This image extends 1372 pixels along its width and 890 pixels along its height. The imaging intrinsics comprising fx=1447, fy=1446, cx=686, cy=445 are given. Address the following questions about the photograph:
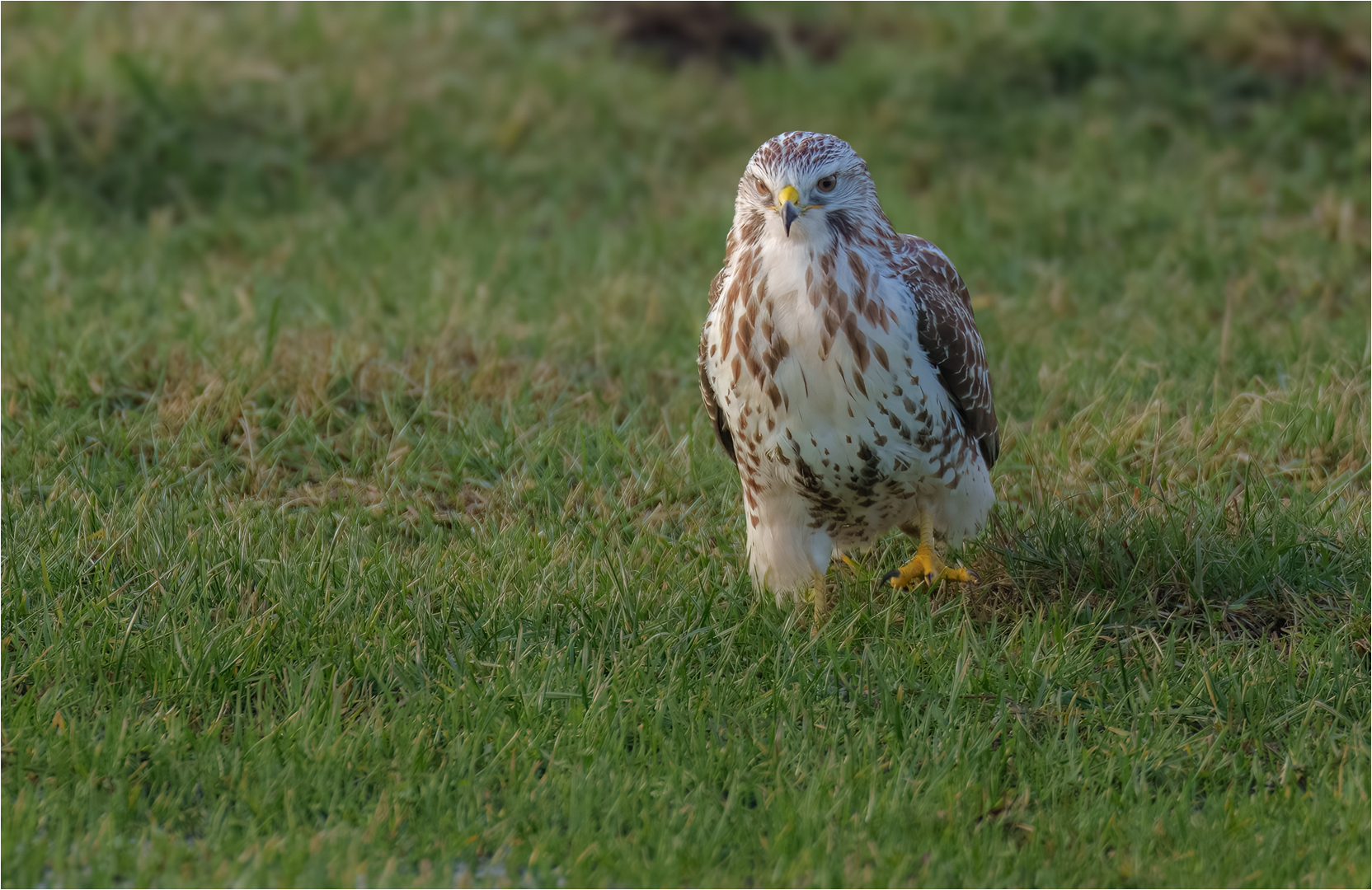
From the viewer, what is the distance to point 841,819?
3.46 m

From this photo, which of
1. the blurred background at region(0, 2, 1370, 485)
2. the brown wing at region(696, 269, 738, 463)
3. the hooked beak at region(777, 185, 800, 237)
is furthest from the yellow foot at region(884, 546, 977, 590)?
the blurred background at region(0, 2, 1370, 485)

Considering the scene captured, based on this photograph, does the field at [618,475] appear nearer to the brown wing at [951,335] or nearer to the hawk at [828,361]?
the hawk at [828,361]

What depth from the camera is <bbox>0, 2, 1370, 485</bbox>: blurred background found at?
6320mm

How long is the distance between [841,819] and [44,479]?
3199 mm

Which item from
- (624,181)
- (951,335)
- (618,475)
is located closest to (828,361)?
(951,335)

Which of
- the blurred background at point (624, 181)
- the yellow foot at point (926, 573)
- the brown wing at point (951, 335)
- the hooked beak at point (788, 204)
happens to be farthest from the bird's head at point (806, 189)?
the blurred background at point (624, 181)

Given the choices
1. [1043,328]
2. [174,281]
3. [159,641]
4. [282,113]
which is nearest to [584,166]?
[282,113]

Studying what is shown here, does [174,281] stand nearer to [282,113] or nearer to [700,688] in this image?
[282,113]

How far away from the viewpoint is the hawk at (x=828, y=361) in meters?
4.09

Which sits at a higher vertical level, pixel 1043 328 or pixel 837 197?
pixel 837 197

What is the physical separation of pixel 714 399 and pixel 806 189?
0.89 m

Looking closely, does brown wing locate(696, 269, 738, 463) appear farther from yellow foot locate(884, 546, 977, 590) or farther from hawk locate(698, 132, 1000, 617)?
yellow foot locate(884, 546, 977, 590)

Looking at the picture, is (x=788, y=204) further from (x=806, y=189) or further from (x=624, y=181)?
(x=624, y=181)

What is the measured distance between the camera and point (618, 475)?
5398mm
